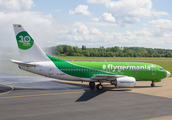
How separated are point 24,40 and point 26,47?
1.06 meters

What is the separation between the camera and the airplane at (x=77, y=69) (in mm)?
27703

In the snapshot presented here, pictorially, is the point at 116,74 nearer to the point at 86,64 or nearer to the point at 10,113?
the point at 86,64

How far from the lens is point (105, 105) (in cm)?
1997

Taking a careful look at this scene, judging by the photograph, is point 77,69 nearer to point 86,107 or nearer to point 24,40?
point 24,40

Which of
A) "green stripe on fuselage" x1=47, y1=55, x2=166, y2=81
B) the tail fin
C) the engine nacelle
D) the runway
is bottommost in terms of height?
the runway

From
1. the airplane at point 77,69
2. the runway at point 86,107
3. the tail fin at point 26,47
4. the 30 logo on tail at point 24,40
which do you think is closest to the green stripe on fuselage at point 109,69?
the airplane at point 77,69

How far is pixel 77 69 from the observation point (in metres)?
29.4

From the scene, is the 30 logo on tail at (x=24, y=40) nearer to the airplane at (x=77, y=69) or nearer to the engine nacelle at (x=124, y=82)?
the airplane at (x=77, y=69)

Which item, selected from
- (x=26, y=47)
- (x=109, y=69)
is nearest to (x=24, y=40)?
(x=26, y=47)

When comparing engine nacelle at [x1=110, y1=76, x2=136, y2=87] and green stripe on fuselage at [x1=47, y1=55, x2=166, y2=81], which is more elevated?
green stripe on fuselage at [x1=47, y1=55, x2=166, y2=81]

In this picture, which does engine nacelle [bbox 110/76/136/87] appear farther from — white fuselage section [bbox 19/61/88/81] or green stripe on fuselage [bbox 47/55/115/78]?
white fuselage section [bbox 19/61/88/81]

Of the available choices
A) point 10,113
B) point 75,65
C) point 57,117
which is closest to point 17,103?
point 10,113

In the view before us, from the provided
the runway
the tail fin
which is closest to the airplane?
the tail fin

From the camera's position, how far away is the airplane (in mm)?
27703
